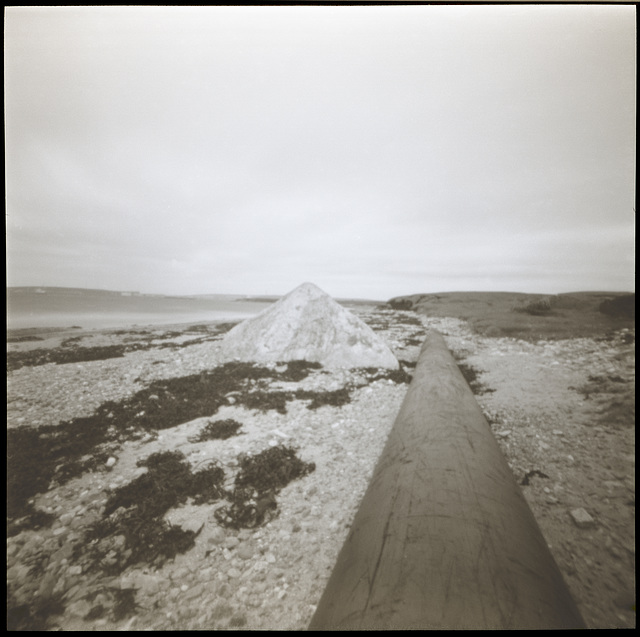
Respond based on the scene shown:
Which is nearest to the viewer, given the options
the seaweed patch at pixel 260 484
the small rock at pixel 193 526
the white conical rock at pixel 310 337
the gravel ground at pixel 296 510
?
the gravel ground at pixel 296 510

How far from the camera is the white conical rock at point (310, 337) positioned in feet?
27.6

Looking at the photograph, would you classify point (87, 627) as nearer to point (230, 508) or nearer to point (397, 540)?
point (230, 508)

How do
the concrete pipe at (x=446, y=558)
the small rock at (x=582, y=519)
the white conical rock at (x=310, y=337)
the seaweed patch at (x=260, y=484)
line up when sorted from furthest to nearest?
the white conical rock at (x=310, y=337), the seaweed patch at (x=260, y=484), the small rock at (x=582, y=519), the concrete pipe at (x=446, y=558)

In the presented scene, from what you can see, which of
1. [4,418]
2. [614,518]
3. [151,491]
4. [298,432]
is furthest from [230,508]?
[614,518]

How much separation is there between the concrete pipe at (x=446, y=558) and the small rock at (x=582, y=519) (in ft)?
4.78

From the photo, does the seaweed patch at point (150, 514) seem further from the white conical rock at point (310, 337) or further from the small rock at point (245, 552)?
the white conical rock at point (310, 337)

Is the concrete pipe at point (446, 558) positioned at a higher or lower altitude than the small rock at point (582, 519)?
higher

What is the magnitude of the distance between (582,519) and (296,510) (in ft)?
9.25

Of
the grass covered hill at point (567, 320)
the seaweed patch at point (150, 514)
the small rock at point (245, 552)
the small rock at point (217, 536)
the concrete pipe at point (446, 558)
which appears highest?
the grass covered hill at point (567, 320)

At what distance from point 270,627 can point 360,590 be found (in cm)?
134

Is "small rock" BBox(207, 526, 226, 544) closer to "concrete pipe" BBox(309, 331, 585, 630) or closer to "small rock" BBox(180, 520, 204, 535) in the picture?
"small rock" BBox(180, 520, 204, 535)


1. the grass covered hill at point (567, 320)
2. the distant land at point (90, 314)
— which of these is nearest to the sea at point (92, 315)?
the distant land at point (90, 314)

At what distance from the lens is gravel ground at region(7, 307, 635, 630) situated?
6.77ft

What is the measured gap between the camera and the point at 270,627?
2.03 meters
